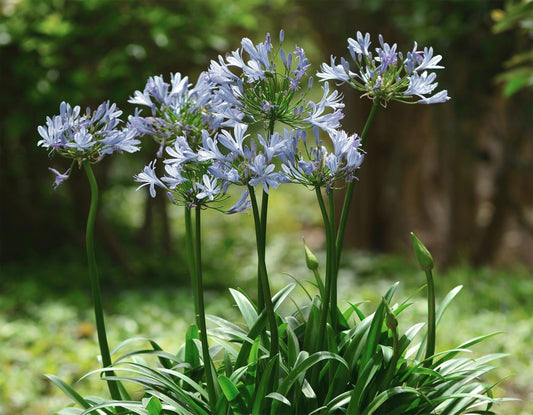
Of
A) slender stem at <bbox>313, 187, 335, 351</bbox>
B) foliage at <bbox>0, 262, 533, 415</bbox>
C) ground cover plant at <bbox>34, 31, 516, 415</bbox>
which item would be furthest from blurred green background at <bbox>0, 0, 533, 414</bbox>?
slender stem at <bbox>313, 187, 335, 351</bbox>

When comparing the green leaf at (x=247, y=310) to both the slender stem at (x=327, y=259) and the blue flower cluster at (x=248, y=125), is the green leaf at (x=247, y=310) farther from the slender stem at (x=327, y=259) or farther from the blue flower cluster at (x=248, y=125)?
the blue flower cluster at (x=248, y=125)

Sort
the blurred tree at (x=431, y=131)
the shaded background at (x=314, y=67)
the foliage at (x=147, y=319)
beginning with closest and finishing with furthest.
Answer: the foliage at (x=147, y=319) → the shaded background at (x=314, y=67) → the blurred tree at (x=431, y=131)

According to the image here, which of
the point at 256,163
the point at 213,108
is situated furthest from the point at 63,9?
the point at 256,163

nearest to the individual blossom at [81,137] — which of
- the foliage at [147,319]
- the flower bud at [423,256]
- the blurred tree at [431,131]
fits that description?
the flower bud at [423,256]

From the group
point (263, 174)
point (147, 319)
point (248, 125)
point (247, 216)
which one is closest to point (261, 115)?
point (248, 125)

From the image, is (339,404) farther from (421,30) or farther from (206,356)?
(421,30)
